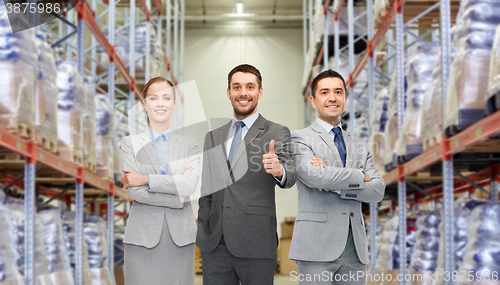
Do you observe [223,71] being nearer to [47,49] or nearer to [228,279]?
[47,49]

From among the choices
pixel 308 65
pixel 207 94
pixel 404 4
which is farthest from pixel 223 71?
pixel 404 4

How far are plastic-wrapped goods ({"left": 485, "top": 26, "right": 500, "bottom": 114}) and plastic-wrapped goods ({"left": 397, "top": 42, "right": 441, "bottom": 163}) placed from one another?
2.16 metres

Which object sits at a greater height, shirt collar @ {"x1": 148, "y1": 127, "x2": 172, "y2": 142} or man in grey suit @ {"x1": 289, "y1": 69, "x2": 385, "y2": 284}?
shirt collar @ {"x1": 148, "y1": 127, "x2": 172, "y2": 142}

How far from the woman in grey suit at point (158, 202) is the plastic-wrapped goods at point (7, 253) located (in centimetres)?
190

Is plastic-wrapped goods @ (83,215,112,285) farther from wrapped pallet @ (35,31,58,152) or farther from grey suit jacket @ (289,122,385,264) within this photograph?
grey suit jacket @ (289,122,385,264)

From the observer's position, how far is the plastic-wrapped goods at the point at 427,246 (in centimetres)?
625

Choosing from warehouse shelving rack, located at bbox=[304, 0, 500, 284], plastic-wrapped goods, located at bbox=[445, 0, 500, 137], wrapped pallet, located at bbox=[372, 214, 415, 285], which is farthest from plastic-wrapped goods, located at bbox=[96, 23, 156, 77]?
plastic-wrapped goods, located at bbox=[445, 0, 500, 137]

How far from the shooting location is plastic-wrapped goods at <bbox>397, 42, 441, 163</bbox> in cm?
630

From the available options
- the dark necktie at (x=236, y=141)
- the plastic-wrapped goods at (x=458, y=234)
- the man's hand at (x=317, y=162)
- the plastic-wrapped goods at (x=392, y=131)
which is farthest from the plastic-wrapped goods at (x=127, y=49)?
the man's hand at (x=317, y=162)

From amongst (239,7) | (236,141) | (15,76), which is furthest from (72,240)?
(239,7)

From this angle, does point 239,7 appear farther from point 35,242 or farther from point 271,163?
point 271,163

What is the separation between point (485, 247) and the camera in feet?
13.8

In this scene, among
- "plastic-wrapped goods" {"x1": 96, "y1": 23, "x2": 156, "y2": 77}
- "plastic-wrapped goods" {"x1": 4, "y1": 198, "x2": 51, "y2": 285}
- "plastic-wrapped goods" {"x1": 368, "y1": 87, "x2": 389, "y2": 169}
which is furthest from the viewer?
"plastic-wrapped goods" {"x1": 96, "y1": 23, "x2": 156, "y2": 77}

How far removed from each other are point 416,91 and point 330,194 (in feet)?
12.5
